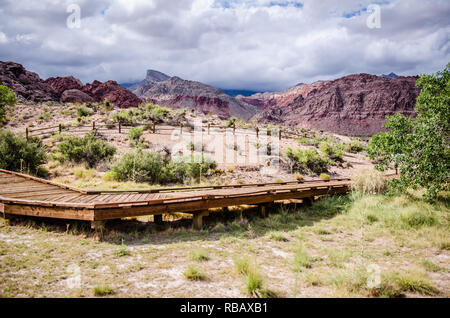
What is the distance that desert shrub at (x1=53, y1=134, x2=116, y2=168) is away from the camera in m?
15.4

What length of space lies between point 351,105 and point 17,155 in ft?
390

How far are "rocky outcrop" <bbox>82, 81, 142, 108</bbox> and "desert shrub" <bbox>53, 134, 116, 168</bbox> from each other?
232 ft

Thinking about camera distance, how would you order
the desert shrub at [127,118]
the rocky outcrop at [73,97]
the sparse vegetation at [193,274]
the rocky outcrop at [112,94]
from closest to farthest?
the sparse vegetation at [193,274]
the desert shrub at [127,118]
the rocky outcrop at [73,97]
the rocky outcrop at [112,94]

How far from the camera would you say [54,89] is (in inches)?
2869

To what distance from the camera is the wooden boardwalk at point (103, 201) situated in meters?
5.72

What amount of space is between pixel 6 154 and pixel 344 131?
103545 mm

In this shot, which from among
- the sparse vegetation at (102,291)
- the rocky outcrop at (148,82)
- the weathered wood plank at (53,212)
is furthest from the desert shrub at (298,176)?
the rocky outcrop at (148,82)

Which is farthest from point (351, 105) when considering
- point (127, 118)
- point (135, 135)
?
point (135, 135)

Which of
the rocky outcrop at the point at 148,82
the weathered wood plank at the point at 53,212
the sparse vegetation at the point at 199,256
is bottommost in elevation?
the sparse vegetation at the point at 199,256

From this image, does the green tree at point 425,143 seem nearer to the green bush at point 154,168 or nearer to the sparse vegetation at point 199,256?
the sparse vegetation at point 199,256

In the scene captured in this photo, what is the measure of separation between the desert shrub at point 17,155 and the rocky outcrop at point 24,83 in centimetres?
5178

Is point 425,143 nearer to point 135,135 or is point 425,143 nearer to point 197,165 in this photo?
point 197,165

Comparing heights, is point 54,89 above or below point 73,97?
above
